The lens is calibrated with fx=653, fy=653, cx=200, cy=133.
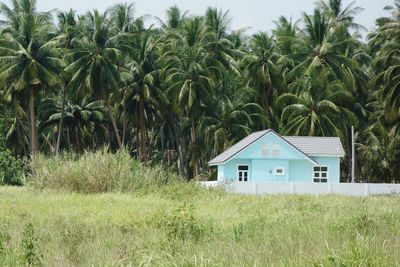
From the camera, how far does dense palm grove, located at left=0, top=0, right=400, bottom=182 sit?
44719 mm

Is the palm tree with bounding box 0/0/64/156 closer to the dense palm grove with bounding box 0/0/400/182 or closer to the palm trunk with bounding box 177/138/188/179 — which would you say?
the dense palm grove with bounding box 0/0/400/182

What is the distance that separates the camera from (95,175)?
25469 mm

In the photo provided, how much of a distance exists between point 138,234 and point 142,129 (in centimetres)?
3743

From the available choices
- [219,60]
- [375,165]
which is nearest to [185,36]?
[219,60]

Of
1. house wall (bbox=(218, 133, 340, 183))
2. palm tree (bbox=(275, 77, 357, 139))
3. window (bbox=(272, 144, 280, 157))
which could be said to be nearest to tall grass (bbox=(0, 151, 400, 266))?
house wall (bbox=(218, 133, 340, 183))

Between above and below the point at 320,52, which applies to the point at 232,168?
below

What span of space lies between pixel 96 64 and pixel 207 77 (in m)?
7.80

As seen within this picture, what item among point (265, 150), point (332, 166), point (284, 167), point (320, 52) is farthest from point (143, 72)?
point (332, 166)

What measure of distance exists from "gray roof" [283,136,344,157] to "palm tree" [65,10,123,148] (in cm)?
1286

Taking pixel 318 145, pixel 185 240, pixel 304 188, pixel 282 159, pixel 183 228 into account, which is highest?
pixel 318 145

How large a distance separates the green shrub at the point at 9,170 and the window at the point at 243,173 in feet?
45.5

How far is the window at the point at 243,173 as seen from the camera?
42.3 metres

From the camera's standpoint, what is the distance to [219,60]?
48.3 meters

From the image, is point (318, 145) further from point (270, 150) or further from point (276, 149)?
point (270, 150)
